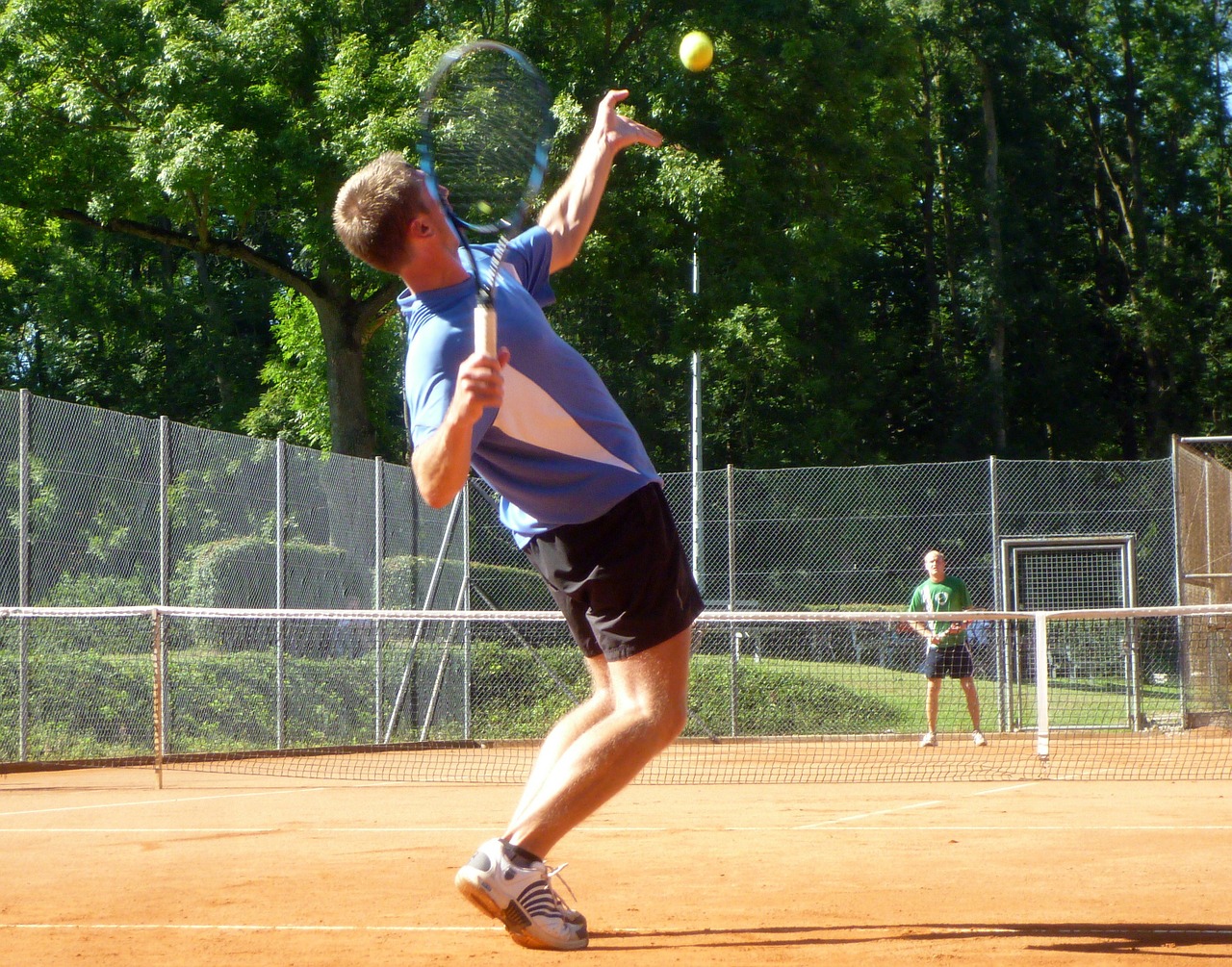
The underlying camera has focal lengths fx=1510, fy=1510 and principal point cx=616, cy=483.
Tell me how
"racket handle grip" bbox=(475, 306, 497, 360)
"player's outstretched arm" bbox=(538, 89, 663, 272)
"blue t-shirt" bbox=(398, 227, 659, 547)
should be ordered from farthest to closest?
"player's outstretched arm" bbox=(538, 89, 663, 272) < "blue t-shirt" bbox=(398, 227, 659, 547) < "racket handle grip" bbox=(475, 306, 497, 360)

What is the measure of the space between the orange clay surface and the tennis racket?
1.76m

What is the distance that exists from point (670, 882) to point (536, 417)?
5.87 feet

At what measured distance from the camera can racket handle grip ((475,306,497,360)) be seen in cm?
299

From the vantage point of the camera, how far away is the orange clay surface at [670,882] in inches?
135

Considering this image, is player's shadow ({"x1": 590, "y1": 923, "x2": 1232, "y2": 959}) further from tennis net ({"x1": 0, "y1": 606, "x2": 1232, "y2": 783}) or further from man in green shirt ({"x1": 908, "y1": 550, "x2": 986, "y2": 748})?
man in green shirt ({"x1": 908, "y1": 550, "x2": 986, "y2": 748})

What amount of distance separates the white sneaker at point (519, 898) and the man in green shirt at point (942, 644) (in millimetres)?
8988

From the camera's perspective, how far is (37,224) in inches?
823

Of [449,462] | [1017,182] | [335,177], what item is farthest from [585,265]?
[1017,182]

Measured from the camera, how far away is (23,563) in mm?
10180

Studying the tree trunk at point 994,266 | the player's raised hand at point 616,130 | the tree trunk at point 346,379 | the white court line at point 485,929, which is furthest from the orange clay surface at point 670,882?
the tree trunk at point 994,266

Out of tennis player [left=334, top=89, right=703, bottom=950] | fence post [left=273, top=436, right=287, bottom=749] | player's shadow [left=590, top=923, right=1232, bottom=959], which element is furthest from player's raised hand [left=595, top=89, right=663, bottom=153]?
fence post [left=273, top=436, right=287, bottom=749]

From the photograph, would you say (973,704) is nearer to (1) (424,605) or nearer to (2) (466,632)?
(2) (466,632)

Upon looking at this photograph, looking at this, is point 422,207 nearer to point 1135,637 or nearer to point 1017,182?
point 1135,637

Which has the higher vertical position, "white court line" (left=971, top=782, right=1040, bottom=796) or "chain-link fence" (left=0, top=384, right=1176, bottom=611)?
"chain-link fence" (left=0, top=384, right=1176, bottom=611)
